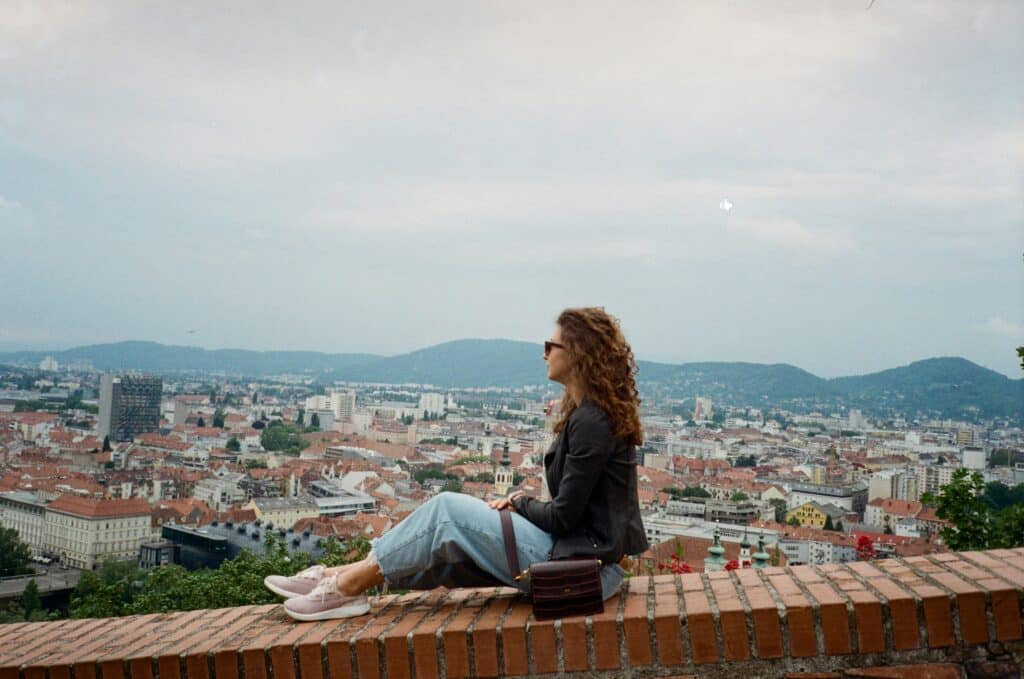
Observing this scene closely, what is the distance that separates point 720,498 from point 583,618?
2560 cm

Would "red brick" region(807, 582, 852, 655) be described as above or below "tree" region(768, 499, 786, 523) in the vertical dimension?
above

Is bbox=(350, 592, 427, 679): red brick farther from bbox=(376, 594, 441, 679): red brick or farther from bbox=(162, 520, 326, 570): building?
bbox=(162, 520, 326, 570): building

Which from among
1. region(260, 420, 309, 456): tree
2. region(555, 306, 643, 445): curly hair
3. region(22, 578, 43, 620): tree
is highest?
region(555, 306, 643, 445): curly hair

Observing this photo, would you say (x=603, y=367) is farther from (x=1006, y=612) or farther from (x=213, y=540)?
(x=213, y=540)

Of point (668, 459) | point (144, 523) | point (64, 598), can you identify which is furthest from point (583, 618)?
point (668, 459)

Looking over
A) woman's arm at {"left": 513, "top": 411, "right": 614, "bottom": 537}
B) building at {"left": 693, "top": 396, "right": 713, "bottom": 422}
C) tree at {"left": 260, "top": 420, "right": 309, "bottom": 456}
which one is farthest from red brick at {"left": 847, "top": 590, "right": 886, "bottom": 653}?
building at {"left": 693, "top": 396, "right": 713, "bottom": 422}

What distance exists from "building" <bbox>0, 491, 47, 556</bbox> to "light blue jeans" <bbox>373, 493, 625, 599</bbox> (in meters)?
16.2

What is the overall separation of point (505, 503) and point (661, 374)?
3808 cm

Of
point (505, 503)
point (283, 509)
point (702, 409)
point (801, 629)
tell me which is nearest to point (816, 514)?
point (283, 509)

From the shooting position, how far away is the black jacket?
7.02 feet

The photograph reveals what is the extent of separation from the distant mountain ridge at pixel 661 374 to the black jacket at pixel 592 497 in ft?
46.0

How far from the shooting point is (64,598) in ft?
37.6

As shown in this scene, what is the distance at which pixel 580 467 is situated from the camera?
2.13 metres

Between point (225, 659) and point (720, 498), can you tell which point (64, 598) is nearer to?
point (225, 659)
